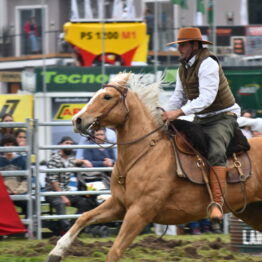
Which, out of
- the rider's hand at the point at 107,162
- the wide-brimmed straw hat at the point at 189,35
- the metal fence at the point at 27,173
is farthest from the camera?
the rider's hand at the point at 107,162

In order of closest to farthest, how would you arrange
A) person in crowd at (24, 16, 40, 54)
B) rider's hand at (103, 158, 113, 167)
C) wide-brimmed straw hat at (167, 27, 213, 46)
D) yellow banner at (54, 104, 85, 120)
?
wide-brimmed straw hat at (167, 27, 213, 46) → rider's hand at (103, 158, 113, 167) → yellow banner at (54, 104, 85, 120) → person in crowd at (24, 16, 40, 54)

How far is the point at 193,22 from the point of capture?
2269cm

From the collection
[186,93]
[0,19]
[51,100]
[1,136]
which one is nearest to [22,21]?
[0,19]

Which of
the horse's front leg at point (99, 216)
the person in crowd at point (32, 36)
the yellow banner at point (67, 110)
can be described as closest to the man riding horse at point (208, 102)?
the horse's front leg at point (99, 216)

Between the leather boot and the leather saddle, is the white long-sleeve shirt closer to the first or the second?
the leather saddle

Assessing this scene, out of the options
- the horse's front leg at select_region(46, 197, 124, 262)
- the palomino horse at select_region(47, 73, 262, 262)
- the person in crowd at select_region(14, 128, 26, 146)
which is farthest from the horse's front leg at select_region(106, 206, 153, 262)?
the person in crowd at select_region(14, 128, 26, 146)

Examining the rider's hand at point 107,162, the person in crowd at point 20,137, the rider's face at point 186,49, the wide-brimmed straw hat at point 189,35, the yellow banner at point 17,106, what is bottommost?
the rider's hand at point 107,162

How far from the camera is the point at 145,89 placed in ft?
26.3

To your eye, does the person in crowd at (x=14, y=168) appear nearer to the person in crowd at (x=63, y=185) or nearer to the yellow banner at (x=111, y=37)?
the person in crowd at (x=63, y=185)

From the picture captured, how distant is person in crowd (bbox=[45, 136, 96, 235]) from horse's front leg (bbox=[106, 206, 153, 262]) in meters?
3.86

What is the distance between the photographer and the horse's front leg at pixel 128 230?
23.9 ft

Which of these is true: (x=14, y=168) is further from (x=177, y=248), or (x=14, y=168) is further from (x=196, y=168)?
(x=196, y=168)

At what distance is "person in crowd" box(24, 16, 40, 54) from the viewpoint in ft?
75.7

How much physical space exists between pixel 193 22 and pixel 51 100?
5.84 m
